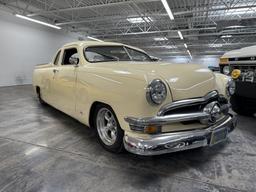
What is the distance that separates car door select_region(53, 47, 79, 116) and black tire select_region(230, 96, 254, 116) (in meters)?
2.99

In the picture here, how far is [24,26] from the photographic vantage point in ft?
36.9

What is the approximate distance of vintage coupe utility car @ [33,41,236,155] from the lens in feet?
6.15

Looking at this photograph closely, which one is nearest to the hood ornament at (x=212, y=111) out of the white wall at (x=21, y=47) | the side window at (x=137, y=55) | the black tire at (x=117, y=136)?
the black tire at (x=117, y=136)

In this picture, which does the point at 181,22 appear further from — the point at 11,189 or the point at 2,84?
the point at 11,189

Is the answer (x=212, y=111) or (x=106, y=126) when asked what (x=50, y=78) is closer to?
(x=106, y=126)

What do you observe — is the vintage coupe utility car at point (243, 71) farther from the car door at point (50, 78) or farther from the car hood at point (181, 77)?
the car door at point (50, 78)

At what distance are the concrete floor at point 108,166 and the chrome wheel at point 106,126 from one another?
0.52 feet

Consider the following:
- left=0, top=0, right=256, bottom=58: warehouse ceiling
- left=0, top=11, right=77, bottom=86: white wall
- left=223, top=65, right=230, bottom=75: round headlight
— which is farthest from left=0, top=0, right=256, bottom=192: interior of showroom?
left=0, top=11, right=77, bottom=86: white wall

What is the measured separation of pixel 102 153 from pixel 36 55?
1142 centimetres

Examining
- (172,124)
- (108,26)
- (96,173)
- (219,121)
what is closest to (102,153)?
(96,173)

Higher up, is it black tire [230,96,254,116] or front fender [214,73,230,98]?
front fender [214,73,230,98]

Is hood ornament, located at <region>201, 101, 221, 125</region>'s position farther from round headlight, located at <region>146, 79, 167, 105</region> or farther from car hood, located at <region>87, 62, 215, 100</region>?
round headlight, located at <region>146, 79, 167, 105</region>

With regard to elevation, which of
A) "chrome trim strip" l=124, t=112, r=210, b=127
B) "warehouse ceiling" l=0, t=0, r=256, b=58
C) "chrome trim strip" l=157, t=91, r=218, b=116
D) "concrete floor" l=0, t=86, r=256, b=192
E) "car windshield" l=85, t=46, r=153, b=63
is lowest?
"concrete floor" l=0, t=86, r=256, b=192

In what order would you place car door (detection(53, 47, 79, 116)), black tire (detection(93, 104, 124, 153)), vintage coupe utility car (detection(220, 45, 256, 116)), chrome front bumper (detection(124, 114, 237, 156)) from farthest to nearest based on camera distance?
1. vintage coupe utility car (detection(220, 45, 256, 116))
2. car door (detection(53, 47, 79, 116))
3. black tire (detection(93, 104, 124, 153))
4. chrome front bumper (detection(124, 114, 237, 156))
